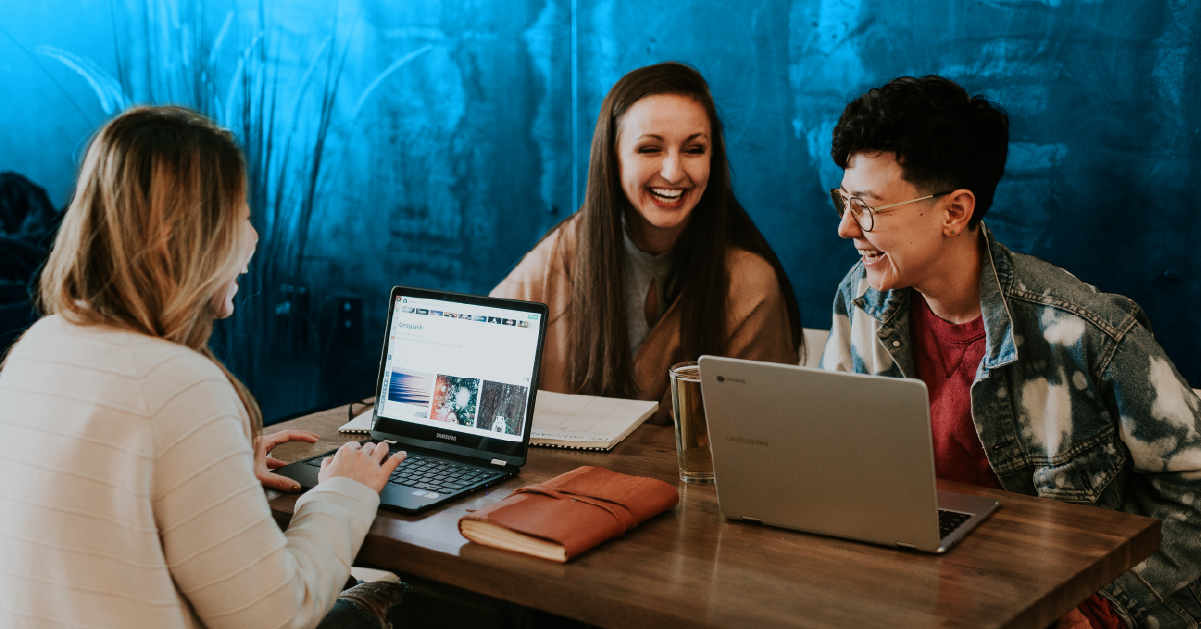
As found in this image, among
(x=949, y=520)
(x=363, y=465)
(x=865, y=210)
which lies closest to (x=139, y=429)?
(x=363, y=465)

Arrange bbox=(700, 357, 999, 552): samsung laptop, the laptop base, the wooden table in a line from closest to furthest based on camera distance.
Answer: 1. the wooden table
2. bbox=(700, 357, 999, 552): samsung laptop
3. the laptop base

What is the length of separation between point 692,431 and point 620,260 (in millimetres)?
849

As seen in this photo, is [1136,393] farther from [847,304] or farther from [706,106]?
[706,106]

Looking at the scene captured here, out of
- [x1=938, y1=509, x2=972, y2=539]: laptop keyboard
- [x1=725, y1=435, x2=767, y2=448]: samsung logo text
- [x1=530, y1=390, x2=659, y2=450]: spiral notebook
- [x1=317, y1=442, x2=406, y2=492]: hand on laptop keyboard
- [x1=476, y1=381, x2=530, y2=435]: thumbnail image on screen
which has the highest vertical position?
[x1=725, y1=435, x2=767, y2=448]: samsung logo text

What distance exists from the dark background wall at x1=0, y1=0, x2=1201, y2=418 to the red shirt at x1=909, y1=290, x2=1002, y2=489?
76 cm

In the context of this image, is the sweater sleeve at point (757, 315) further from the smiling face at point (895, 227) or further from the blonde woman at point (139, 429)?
the blonde woman at point (139, 429)

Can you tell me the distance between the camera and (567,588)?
1.05m

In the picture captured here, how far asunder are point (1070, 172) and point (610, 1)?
139cm

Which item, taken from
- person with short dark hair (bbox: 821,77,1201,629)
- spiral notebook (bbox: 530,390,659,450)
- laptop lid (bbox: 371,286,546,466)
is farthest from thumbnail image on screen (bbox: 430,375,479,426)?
person with short dark hair (bbox: 821,77,1201,629)

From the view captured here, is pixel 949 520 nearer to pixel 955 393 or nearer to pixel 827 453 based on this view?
pixel 827 453

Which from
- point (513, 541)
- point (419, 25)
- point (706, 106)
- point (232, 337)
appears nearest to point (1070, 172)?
point (706, 106)

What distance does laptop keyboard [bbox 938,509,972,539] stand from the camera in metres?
1.20

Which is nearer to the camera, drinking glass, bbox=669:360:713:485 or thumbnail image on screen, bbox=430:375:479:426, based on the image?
drinking glass, bbox=669:360:713:485

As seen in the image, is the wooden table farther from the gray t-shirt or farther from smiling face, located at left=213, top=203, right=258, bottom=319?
the gray t-shirt
